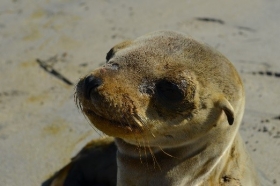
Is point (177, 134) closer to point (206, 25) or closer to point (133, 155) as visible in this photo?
point (133, 155)

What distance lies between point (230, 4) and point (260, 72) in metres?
1.79

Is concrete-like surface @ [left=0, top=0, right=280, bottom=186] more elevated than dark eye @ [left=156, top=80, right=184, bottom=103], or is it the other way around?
dark eye @ [left=156, top=80, right=184, bottom=103]

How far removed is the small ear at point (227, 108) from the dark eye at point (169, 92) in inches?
8.1

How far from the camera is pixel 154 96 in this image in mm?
3176

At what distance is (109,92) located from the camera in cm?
304

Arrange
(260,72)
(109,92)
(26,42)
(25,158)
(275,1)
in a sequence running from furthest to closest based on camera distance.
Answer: (275,1), (26,42), (260,72), (25,158), (109,92)

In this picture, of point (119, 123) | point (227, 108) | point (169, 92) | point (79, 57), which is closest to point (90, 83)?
point (119, 123)

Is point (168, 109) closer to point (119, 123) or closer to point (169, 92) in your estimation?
point (169, 92)

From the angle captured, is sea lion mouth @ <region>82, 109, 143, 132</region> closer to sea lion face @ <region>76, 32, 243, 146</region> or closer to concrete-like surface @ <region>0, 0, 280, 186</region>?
sea lion face @ <region>76, 32, 243, 146</region>

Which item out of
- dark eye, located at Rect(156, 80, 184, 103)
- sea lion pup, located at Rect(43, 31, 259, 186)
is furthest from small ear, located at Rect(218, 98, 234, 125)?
dark eye, located at Rect(156, 80, 184, 103)

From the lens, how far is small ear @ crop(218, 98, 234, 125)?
10.3 ft

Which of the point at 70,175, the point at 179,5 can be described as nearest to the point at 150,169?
the point at 70,175

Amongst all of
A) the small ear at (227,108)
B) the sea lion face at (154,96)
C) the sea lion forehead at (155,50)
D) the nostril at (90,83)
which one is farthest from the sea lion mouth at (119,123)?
the small ear at (227,108)

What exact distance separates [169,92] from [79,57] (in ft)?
11.3
